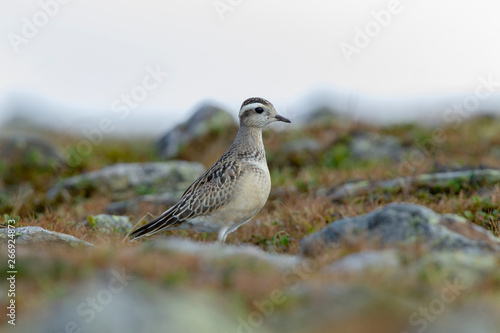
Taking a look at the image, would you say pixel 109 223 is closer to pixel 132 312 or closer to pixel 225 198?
pixel 225 198

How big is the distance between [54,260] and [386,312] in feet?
11.6

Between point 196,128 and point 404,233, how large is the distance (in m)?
15.6

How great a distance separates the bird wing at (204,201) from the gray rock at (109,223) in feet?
4.41

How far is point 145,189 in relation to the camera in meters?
16.1

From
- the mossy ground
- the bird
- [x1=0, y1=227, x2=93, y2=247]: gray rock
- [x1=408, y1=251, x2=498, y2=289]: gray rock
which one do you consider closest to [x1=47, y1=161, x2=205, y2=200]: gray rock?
the mossy ground

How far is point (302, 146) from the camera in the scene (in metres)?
20.5

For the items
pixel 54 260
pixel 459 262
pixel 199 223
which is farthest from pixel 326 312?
pixel 199 223

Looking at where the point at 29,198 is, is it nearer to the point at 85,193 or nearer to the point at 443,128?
the point at 85,193

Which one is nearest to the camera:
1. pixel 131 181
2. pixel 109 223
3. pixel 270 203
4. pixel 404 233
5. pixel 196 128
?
pixel 404 233

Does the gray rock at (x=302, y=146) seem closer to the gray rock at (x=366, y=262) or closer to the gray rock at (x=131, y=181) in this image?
the gray rock at (x=131, y=181)

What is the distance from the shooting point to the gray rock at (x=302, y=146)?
66.1 ft

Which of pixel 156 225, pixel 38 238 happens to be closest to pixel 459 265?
pixel 156 225

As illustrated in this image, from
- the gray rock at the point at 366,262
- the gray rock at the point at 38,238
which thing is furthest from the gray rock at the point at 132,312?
the gray rock at the point at 38,238

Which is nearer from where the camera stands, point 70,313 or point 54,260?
point 70,313
